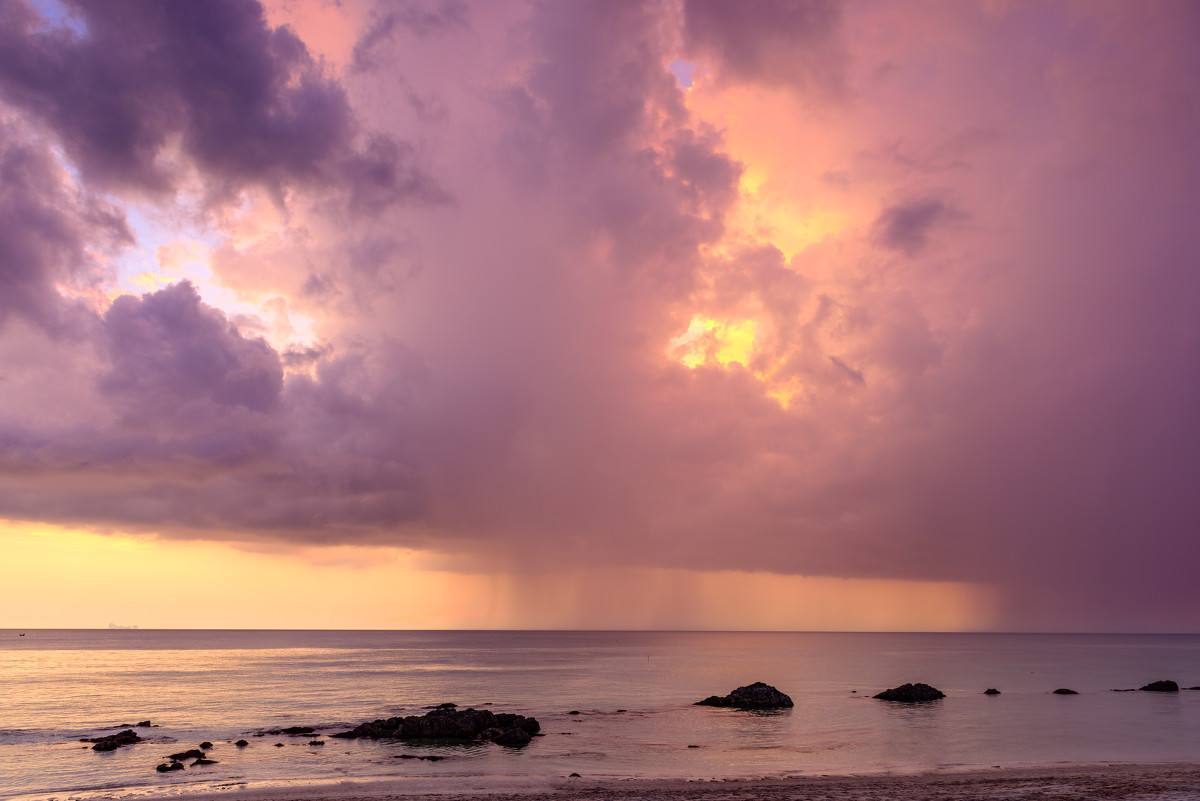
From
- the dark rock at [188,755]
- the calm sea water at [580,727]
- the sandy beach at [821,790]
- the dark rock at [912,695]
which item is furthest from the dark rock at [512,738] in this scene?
the dark rock at [912,695]

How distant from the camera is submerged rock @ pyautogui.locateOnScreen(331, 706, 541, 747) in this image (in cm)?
6944

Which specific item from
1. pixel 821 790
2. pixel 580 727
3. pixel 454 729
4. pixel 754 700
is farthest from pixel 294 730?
pixel 754 700

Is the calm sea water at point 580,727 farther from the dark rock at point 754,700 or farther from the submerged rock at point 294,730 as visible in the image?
the dark rock at point 754,700

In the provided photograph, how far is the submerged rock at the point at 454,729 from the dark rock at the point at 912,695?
186 feet

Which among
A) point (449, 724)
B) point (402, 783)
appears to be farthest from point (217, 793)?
point (449, 724)

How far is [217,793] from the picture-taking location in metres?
48.3

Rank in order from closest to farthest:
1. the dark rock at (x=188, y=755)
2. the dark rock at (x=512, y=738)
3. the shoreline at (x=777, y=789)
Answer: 1. the shoreline at (x=777, y=789)
2. the dark rock at (x=188, y=755)
3. the dark rock at (x=512, y=738)

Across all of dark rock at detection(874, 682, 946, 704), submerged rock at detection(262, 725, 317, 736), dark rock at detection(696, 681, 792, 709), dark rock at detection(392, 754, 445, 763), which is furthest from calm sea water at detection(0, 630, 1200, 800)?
dark rock at detection(696, 681, 792, 709)

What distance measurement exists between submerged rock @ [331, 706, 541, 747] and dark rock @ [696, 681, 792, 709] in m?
A: 32.6

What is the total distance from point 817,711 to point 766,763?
39.7 m

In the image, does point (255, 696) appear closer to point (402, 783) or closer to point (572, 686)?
point (572, 686)

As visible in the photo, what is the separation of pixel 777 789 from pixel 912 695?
7018cm

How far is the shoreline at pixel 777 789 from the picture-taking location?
4581cm

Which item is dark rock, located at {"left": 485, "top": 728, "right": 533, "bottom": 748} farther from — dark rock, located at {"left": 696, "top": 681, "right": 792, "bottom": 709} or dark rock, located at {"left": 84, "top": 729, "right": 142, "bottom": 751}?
dark rock, located at {"left": 696, "top": 681, "right": 792, "bottom": 709}
